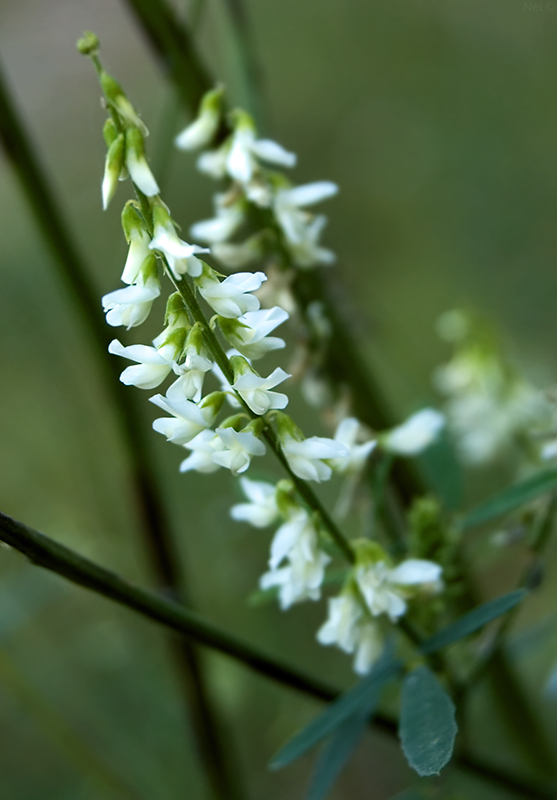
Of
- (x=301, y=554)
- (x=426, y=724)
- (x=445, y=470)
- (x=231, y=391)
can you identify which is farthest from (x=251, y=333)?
(x=445, y=470)

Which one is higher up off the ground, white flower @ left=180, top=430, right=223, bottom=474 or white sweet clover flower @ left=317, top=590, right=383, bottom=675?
white flower @ left=180, top=430, right=223, bottom=474

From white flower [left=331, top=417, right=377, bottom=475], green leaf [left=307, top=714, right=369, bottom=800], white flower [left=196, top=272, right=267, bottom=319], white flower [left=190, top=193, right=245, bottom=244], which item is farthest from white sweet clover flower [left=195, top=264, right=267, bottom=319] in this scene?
green leaf [left=307, top=714, right=369, bottom=800]

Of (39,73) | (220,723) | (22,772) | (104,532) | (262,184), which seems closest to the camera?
(262,184)

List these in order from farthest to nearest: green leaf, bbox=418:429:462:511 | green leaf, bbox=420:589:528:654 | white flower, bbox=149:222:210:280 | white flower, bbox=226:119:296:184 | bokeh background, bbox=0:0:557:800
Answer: bokeh background, bbox=0:0:557:800 < green leaf, bbox=418:429:462:511 < white flower, bbox=226:119:296:184 < green leaf, bbox=420:589:528:654 < white flower, bbox=149:222:210:280

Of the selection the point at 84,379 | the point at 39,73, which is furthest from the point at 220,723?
the point at 39,73

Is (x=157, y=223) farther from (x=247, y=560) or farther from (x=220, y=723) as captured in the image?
(x=247, y=560)

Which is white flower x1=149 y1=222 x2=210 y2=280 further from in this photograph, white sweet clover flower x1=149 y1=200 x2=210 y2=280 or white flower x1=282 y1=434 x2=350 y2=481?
white flower x1=282 y1=434 x2=350 y2=481
